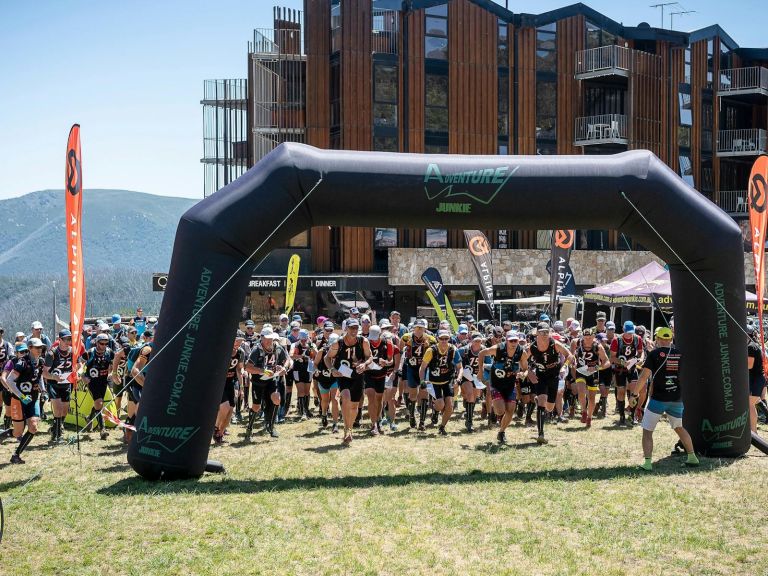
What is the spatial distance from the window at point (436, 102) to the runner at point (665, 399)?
979 inches

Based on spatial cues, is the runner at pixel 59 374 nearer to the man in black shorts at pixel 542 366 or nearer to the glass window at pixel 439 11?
the man in black shorts at pixel 542 366

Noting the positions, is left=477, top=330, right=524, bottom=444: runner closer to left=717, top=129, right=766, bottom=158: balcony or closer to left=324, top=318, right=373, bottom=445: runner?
left=324, top=318, right=373, bottom=445: runner

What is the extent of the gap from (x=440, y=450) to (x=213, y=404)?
11.9ft

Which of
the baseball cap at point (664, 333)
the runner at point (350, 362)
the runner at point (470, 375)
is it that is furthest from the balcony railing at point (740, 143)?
the runner at point (350, 362)

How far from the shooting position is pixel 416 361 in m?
13.9

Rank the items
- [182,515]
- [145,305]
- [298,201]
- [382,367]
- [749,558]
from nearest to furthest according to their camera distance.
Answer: [749,558]
[182,515]
[298,201]
[382,367]
[145,305]

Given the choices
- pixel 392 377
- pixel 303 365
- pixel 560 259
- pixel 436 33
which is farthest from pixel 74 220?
pixel 436 33

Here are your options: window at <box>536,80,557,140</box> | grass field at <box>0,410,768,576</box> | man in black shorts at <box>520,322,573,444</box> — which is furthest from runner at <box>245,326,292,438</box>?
window at <box>536,80,557,140</box>

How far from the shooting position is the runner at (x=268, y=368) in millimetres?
12484

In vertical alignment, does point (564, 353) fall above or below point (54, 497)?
above

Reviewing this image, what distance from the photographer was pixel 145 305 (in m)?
42.3

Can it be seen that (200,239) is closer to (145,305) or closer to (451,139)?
(451,139)

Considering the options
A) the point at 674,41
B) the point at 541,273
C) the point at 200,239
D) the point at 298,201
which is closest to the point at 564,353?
the point at 298,201

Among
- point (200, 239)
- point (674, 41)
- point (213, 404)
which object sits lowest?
point (213, 404)
